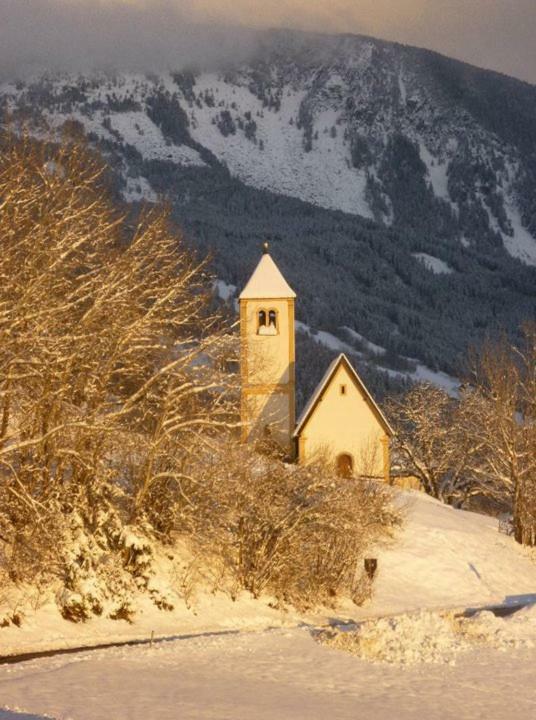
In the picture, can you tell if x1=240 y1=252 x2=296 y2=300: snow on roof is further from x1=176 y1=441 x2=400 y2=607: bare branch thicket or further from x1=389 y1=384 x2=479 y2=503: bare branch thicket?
x1=176 y1=441 x2=400 y2=607: bare branch thicket

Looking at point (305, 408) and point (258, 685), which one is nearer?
point (258, 685)

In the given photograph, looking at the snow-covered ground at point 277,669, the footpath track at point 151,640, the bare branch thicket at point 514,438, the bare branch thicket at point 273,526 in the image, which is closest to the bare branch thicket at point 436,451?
the bare branch thicket at point 514,438

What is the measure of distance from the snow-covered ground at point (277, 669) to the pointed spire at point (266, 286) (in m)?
22.7

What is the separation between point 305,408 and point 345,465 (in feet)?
11.0

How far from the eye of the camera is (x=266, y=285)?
59.1 metres

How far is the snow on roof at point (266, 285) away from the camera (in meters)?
58.7

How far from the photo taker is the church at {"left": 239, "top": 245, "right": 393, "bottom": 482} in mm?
55281

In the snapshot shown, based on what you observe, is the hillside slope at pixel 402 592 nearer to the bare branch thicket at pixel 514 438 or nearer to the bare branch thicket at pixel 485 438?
the bare branch thicket at pixel 514 438

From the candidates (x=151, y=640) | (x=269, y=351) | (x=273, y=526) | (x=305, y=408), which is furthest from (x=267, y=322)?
(x=151, y=640)

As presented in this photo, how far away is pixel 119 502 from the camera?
35656 millimetres

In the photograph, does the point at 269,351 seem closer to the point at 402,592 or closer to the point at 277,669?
the point at 402,592

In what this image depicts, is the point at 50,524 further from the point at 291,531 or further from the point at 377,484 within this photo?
the point at 377,484

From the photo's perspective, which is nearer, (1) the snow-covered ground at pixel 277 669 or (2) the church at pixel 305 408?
(1) the snow-covered ground at pixel 277 669

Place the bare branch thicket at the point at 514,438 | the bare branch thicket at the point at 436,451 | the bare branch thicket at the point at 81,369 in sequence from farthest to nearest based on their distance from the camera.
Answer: the bare branch thicket at the point at 436,451, the bare branch thicket at the point at 514,438, the bare branch thicket at the point at 81,369
